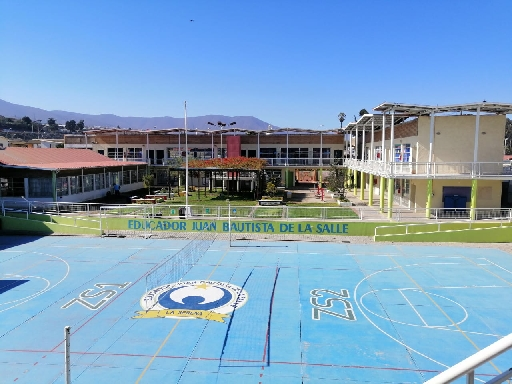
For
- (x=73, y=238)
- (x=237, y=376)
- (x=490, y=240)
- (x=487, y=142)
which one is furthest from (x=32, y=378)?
(x=487, y=142)

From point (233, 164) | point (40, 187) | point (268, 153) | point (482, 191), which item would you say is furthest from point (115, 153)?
point (482, 191)

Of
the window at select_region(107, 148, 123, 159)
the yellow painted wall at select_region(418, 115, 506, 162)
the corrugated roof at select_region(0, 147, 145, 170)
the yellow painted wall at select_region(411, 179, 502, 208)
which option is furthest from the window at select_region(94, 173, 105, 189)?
the yellow painted wall at select_region(418, 115, 506, 162)

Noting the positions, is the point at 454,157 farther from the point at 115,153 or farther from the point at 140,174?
the point at 115,153

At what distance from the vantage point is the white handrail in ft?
8.38

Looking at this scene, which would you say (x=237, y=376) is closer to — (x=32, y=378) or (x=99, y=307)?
(x=32, y=378)

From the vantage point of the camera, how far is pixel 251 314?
12.6 meters

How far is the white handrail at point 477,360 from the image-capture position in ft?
8.38

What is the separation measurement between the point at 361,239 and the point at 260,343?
44.4 feet

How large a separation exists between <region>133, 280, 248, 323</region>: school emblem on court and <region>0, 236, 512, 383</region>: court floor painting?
37 millimetres

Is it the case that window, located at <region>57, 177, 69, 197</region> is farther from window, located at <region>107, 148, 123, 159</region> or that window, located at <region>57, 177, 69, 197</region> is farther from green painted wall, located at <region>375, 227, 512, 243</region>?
green painted wall, located at <region>375, 227, 512, 243</region>

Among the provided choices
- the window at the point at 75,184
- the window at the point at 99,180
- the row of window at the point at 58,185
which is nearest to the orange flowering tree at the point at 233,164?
the window at the point at 99,180

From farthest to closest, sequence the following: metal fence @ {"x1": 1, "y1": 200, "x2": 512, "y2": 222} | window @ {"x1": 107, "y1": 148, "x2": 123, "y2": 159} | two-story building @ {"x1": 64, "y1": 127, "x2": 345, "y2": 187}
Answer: window @ {"x1": 107, "y1": 148, "x2": 123, "y2": 159}
two-story building @ {"x1": 64, "y1": 127, "x2": 345, "y2": 187}
metal fence @ {"x1": 1, "y1": 200, "x2": 512, "y2": 222}

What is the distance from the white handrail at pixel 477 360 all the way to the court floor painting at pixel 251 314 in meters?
5.35

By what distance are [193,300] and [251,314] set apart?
2.26 metres
